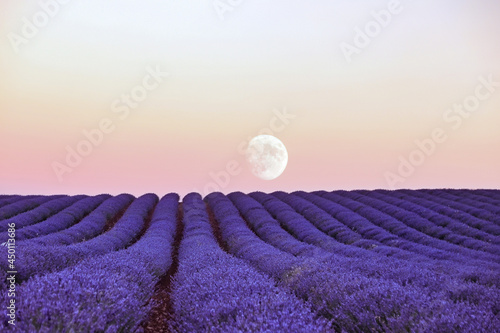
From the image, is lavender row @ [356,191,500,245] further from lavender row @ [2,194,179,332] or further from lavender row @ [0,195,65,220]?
lavender row @ [0,195,65,220]

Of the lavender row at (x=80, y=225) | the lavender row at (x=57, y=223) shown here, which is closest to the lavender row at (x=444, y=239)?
the lavender row at (x=80, y=225)

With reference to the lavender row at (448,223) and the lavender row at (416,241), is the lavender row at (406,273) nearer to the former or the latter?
the lavender row at (416,241)

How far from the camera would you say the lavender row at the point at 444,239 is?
12.8 meters

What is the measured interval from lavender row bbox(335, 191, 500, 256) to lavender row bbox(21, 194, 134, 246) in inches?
462

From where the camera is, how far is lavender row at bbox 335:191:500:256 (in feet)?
42.2

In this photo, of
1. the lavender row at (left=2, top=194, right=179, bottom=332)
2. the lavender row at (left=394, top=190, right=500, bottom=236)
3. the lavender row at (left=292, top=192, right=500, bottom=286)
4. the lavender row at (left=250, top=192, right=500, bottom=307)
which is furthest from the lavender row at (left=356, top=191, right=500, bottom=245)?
the lavender row at (left=2, top=194, right=179, bottom=332)

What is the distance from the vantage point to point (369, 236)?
52.7ft

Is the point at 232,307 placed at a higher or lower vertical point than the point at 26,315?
lower

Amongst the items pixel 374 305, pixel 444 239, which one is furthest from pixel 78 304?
pixel 444 239

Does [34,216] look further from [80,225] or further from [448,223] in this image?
[448,223]

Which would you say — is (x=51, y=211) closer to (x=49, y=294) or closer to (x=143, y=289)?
(x=143, y=289)

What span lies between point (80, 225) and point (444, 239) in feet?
45.3

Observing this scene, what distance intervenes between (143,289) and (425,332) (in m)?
3.86


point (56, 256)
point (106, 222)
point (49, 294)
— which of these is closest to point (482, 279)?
point (49, 294)
